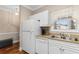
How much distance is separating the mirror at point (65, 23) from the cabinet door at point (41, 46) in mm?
809

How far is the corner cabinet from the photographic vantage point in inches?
89.9

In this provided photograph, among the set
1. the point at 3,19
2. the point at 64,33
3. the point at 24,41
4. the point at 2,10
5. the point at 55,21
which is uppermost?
the point at 2,10

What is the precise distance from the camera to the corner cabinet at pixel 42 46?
7.49ft

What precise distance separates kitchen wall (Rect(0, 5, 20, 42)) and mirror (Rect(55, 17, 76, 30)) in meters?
2.96

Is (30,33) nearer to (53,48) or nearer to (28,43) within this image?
(28,43)

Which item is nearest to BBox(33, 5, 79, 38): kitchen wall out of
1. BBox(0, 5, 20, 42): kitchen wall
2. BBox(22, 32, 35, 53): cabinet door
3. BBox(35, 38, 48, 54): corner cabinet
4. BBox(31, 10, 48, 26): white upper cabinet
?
BBox(31, 10, 48, 26): white upper cabinet

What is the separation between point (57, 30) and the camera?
2.60m

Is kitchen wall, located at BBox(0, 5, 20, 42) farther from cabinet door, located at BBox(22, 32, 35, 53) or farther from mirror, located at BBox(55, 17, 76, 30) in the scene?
mirror, located at BBox(55, 17, 76, 30)

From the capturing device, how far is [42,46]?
7.84 feet

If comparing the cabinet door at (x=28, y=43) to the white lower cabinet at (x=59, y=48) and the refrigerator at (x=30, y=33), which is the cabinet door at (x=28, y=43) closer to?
the refrigerator at (x=30, y=33)

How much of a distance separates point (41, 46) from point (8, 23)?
3.04 m

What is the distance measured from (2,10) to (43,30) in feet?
9.37

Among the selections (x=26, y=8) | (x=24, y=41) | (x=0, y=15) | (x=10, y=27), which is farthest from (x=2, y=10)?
(x=24, y=41)

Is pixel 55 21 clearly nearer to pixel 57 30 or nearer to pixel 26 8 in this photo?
pixel 57 30
